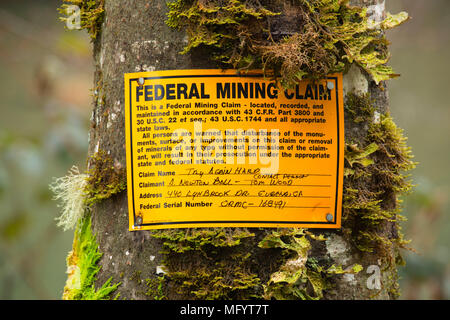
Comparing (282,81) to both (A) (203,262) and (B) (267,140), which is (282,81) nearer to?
(B) (267,140)

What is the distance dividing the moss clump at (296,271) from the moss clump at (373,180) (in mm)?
96

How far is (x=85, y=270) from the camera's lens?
3.45 ft

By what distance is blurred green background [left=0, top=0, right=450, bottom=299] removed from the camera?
8.66 ft

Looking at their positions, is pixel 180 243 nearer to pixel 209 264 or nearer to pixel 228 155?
pixel 209 264

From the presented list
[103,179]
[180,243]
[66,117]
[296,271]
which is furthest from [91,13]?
[66,117]

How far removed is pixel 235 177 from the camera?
95 centimetres

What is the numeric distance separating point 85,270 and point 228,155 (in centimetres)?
44

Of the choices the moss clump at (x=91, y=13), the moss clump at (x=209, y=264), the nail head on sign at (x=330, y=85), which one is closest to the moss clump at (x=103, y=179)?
the moss clump at (x=209, y=264)

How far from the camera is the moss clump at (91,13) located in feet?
3.51

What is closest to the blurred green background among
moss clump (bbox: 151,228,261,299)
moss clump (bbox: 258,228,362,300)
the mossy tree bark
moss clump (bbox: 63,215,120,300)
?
moss clump (bbox: 63,215,120,300)

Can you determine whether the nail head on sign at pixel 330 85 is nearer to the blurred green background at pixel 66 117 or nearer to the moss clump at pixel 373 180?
the moss clump at pixel 373 180

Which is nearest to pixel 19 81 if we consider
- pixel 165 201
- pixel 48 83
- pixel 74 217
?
pixel 48 83

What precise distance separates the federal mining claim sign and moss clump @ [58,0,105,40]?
0.68 feet

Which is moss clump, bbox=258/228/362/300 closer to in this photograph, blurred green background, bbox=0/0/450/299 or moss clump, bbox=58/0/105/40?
moss clump, bbox=58/0/105/40
